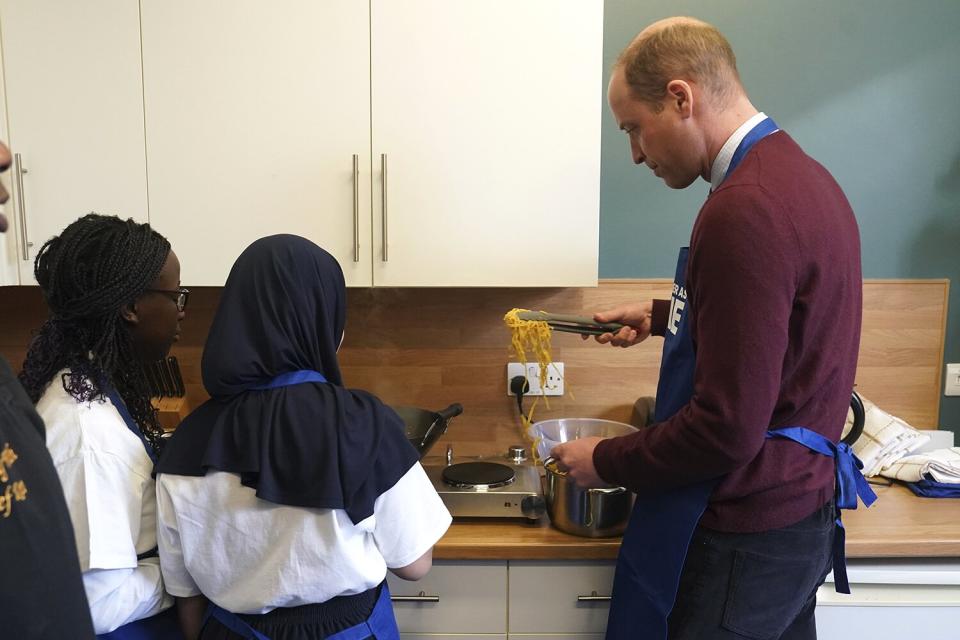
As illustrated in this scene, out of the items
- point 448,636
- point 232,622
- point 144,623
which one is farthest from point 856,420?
point 144,623

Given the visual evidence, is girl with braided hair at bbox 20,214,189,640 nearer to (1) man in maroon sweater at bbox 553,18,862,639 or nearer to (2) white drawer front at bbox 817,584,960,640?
(1) man in maroon sweater at bbox 553,18,862,639

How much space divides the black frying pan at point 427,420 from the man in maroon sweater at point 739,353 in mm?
504

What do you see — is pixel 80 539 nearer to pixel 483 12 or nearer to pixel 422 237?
pixel 422 237

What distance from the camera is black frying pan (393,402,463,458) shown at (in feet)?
5.62

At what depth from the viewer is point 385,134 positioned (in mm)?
1601

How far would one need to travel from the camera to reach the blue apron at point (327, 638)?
1.08 m

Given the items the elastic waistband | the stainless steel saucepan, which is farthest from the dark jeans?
the elastic waistband

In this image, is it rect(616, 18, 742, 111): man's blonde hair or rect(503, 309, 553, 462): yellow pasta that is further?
rect(503, 309, 553, 462): yellow pasta

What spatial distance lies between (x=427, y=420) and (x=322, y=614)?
0.76 m

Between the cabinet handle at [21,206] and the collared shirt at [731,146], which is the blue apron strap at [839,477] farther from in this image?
the cabinet handle at [21,206]

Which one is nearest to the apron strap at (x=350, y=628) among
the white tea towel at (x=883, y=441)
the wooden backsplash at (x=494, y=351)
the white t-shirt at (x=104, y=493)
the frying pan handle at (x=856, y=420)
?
the white t-shirt at (x=104, y=493)

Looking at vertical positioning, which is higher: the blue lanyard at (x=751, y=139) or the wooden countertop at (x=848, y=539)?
the blue lanyard at (x=751, y=139)

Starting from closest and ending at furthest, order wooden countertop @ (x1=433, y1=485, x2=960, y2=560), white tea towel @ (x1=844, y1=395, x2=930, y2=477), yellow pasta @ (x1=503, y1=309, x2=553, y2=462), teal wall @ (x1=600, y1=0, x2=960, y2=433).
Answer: wooden countertop @ (x1=433, y1=485, x2=960, y2=560), yellow pasta @ (x1=503, y1=309, x2=553, y2=462), white tea towel @ (x1=844, y1=395, x2=930, y2=477), teal wall @ (x1=600, y1=0, x2=960, y2=433)

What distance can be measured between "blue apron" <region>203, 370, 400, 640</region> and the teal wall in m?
1.13
